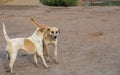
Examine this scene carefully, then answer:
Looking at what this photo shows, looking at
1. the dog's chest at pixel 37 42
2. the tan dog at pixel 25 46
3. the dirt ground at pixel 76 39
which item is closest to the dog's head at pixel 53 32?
the tan dog at pixel 25 46

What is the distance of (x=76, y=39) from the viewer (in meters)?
13.6

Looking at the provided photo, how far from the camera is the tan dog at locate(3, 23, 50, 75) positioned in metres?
9.18

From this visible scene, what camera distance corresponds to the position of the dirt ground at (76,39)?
384 inches

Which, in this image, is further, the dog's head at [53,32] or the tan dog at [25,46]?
the dog's head at [53,32]

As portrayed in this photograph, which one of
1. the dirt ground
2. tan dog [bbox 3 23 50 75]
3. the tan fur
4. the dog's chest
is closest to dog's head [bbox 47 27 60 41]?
tan dog [bbox 3 23 50 75]

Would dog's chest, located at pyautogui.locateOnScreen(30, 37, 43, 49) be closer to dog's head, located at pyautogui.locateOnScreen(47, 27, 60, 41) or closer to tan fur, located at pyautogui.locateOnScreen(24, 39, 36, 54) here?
tan fur, located at pyautogui.locateOnScreen(24, 39, 36, 54)

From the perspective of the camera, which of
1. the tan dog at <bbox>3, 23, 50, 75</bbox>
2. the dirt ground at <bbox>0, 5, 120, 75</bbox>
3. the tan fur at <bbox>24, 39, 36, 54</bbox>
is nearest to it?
the tan dog at <bbox>3, 23, 50, 75</bbox>

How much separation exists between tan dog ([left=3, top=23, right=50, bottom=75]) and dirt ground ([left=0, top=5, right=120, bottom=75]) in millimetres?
361

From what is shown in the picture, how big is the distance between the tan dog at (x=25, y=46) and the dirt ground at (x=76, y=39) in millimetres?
361

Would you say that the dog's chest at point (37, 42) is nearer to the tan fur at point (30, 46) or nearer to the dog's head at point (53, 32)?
the tan fur at point (30, 46)

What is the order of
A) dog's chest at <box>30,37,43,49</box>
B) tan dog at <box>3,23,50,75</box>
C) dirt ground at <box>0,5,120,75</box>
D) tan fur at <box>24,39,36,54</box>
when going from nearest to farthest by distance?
tan dog at <box>3,23,50,75</box>
tan fur at <box>24,39,36,54</box>
dog's chest at <box>30,37,43,49</box>
dirt ground at <box>0,5,120,75</box>

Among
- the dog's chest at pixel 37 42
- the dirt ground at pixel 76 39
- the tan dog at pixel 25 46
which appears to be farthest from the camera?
the dirt ground at pixel 76 39

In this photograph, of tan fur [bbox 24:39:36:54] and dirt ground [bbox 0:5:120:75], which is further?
dirt ground [bbox 0:5:120:75]

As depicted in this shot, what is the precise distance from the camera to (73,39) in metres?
13.6
